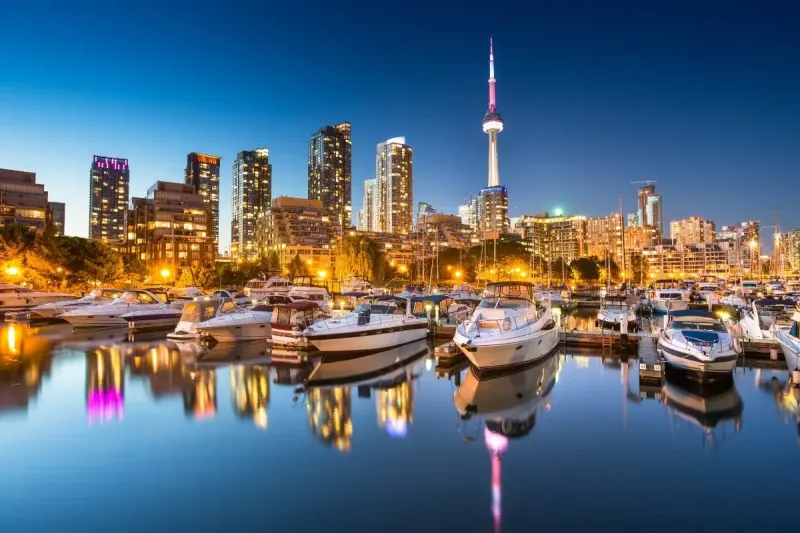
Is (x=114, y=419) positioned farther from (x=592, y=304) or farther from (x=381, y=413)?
(x=592, y=304)

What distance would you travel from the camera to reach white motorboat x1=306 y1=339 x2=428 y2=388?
66.4 feet

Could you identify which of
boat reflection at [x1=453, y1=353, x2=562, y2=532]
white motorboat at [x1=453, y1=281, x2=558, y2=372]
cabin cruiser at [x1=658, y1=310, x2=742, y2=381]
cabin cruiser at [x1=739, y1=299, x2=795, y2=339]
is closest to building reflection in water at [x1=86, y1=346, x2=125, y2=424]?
boat reflection at [x1=453, y1=353, x2=562, y2=532]

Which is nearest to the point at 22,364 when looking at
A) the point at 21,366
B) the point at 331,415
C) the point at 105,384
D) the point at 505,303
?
the point at 21,366

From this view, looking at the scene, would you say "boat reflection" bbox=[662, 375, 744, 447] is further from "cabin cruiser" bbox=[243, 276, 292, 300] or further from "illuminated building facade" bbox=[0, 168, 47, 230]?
"illuminated building facade" bbox=[0, 168, 47, 230]

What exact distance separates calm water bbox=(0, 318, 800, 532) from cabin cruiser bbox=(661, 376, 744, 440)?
0.31ft

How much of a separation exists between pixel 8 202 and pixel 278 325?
366 ft

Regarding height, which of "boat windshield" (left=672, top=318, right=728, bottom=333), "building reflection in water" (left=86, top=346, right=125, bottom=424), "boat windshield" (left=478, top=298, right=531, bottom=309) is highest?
"boat windshield" (left=478, top=298, right=531, bottom=309)

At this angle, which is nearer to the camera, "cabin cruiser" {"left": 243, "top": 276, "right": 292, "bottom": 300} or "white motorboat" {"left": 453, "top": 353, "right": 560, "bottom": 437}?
"white motorboat" {"left": 453, "top": 353, "right": 560, "bottom": 437}

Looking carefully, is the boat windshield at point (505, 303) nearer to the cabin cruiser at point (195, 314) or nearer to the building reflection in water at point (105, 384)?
the building reflection in water at point (105, 384)

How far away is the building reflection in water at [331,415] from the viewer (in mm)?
13781

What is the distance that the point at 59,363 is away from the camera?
23.8 metres

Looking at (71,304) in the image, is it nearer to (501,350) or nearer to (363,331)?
(363,331)

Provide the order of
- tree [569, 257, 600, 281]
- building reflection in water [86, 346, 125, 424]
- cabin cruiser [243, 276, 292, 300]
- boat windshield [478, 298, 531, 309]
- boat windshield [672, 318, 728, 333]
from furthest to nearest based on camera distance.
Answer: tree [569, 257, 600, 281]
cabin cruiser [243, 276, 292, 300]
boat windshield [478, 298, 531, 309]
boat windshield [672, 318, 728, 333]
building reflection in water [86, 346, 125, 424]

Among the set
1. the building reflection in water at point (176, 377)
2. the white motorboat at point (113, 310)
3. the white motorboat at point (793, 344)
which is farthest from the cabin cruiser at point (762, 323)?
the white motorboat at point (113, 310)
